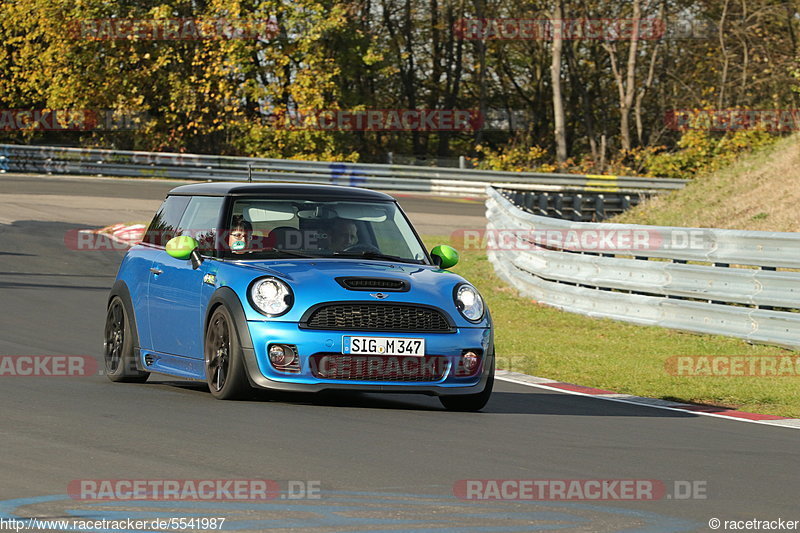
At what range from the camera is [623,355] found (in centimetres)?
1302

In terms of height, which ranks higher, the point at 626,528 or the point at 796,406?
the point at 626,528

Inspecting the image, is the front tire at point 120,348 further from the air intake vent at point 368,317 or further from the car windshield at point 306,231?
the air intake vent at point 368,317

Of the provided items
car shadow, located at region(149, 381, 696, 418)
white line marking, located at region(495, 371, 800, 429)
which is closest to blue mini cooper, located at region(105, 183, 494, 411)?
car shadow, located at region(149, 381, 696, 418)

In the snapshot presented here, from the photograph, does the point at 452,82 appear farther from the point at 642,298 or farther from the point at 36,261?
the point at 642,298

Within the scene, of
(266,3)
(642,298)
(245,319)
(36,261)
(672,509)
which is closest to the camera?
(672,509)

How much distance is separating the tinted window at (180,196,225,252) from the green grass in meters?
3.57

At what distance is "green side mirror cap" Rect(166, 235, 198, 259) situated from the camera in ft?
30.2

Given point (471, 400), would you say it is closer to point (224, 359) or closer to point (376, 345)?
point (376, 345)

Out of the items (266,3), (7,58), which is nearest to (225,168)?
(266,3)

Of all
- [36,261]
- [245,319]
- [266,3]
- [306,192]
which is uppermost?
→ [266,3]

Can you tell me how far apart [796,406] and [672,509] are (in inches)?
186

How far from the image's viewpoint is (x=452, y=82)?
5047cm

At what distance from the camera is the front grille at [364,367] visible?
27.5 feet

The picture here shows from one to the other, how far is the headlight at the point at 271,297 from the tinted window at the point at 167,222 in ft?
5.59
